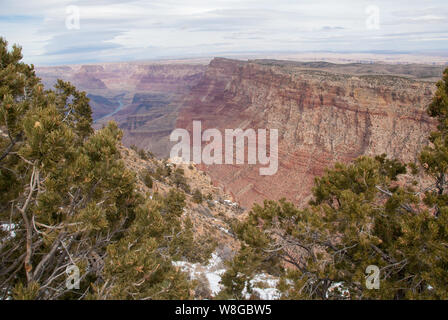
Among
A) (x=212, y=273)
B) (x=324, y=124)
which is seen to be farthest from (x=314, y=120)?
(x=212, y=273)

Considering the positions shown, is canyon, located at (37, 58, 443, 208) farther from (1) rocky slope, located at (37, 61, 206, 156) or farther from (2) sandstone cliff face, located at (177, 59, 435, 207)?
(1) rocky slope, located at (37, 61, 206, 156)

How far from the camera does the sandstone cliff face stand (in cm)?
2662

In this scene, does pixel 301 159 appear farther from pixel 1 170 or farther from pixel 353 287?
pixel 1 170

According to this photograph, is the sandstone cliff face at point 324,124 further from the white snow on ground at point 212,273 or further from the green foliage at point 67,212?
the green foliage at point 67,212

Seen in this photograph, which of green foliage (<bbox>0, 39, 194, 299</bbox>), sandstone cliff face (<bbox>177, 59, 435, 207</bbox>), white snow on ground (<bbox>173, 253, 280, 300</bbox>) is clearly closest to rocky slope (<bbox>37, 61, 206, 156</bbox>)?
sandstone cliff face (<bbox>177, 59, 435, 207</bbox>)

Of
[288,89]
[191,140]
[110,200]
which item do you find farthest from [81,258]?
[191,140]

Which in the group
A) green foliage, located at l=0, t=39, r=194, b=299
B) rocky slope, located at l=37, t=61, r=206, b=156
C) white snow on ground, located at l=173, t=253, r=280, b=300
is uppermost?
rocky slope, located at l=37, t=61, r=206, b=156

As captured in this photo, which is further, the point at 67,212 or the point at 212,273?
the point at 212,273

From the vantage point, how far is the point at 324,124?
32938 mm

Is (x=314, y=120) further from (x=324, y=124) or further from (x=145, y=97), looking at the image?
(x=145, y=97)

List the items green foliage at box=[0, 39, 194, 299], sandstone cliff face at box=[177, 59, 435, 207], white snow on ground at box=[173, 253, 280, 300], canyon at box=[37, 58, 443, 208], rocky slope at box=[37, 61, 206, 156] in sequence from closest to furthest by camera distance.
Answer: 1. green foliage at box=[0, 39, 194, 299]
2. white snow on ground at box=[173, 253, 280, 300]
3. sandstone cliff face at box=[177, 59, 435, 207]
4. canyon at box=[37, 58, 443, 208]
5. rocky slope at box=[37, 61, 206, 156]

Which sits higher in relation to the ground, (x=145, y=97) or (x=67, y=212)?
(x=145, y=97)

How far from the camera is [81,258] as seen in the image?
4.71m
